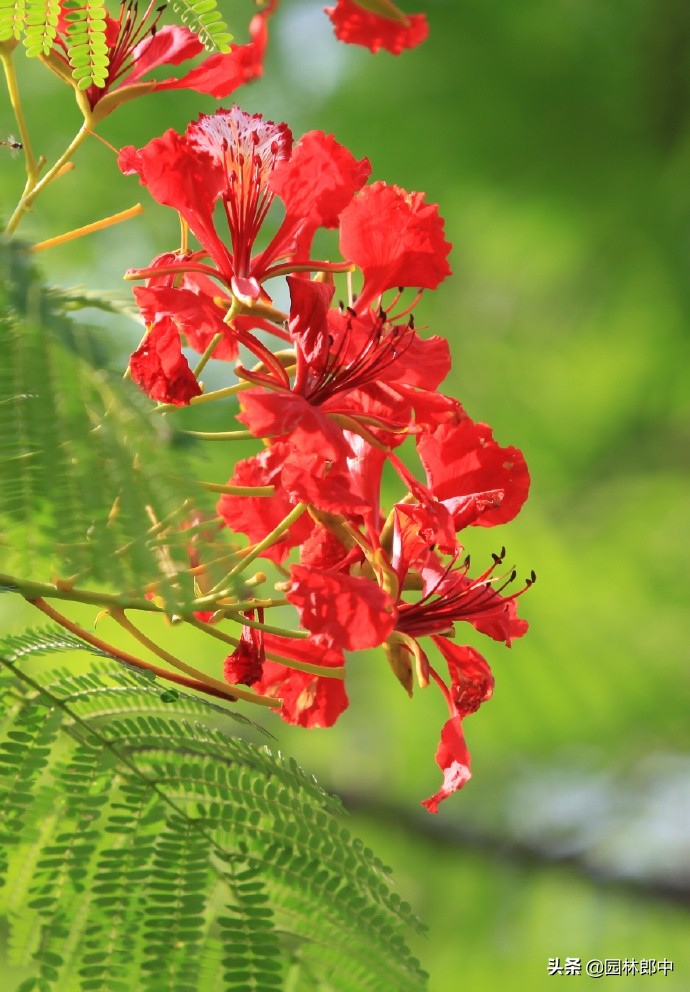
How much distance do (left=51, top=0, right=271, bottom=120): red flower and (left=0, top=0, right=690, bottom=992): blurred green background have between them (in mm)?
2008

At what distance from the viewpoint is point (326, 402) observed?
60 centimetres

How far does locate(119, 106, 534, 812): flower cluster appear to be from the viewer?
0.57m

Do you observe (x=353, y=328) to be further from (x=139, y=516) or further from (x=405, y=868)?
(x=405, y=868)

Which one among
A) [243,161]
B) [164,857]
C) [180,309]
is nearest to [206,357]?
[180,309]

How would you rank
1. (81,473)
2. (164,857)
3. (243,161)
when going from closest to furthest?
1. (81,473)
2. (164,857)
3. (243,161)

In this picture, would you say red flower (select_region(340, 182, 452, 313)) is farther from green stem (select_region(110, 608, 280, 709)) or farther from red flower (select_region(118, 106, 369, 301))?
green stem (select_region(110, 608, 280, 709))

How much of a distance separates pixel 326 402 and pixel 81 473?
231 millimetres

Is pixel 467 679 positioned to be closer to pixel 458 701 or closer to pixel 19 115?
pixel 458 701

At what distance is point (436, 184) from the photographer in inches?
119

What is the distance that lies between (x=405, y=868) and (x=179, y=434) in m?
2.63

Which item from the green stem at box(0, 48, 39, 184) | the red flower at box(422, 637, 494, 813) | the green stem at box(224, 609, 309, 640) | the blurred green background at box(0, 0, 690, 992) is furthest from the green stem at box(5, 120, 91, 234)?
the blurred green background at box(0, 0, 690, 992)

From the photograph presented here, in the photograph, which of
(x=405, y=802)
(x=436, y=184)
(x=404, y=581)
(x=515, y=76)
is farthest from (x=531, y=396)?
(x=404, y=581)

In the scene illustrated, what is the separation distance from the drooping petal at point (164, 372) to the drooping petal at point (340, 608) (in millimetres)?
105

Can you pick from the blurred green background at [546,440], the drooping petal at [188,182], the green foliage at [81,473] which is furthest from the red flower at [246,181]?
the blurred green background at [546,440]
